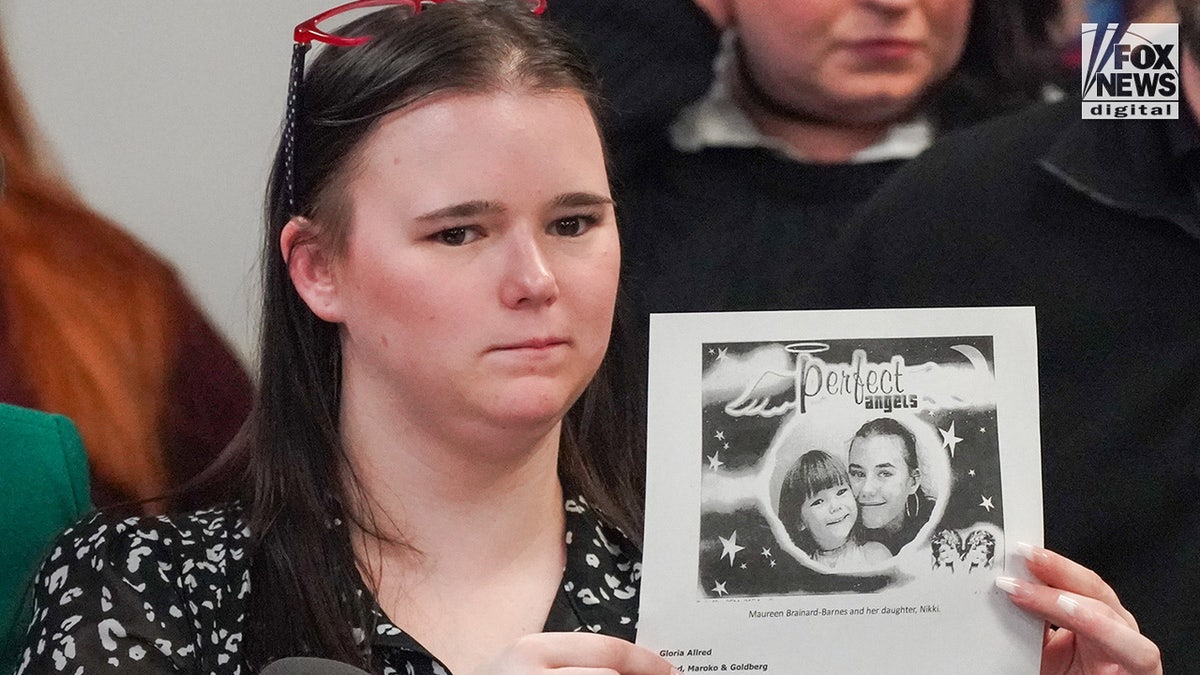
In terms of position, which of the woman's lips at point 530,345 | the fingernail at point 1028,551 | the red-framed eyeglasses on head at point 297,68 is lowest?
the fingernail at point 1028,551

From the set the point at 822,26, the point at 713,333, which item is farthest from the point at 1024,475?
the point at 822,26

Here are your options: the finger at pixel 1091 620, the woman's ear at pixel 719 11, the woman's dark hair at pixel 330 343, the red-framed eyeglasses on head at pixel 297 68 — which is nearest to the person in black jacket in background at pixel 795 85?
the woman's ear at pixel 719 11

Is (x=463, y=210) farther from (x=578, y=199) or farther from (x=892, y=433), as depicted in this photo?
(x=892, y=433)

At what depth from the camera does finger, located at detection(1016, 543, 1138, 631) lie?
1188 millimetres

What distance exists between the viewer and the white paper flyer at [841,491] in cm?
117

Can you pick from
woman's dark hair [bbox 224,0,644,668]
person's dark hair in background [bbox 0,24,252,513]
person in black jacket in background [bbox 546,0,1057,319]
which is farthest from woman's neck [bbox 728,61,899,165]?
person's dark hair in background [bbox 0,24,252,513]

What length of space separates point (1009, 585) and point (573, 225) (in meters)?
0.50

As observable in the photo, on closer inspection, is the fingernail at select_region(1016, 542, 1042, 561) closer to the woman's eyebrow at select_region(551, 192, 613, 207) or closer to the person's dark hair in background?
the woman's eyebrow at select_region(551, 192, 613, 207)

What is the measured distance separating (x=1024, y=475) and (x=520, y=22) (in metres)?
0.62

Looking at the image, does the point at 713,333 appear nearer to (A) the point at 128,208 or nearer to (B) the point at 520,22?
(B) the point at 520,22

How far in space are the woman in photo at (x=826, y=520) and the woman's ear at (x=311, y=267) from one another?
453 mm

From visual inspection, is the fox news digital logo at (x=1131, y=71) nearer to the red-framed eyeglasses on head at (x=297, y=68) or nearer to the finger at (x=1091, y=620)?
the finger at (x=1091, y=620)

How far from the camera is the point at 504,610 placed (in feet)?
4.25

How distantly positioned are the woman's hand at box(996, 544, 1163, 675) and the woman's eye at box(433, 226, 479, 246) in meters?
0.54
